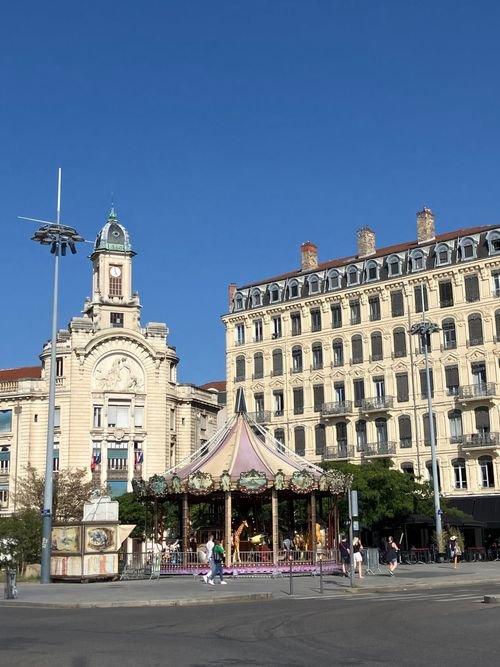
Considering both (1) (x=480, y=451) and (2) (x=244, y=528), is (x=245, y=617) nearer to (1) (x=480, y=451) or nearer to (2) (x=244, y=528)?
(2) (x=244, y=528)

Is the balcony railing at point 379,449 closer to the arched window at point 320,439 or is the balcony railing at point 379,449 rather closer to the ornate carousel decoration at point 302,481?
the arched window at point 320,439

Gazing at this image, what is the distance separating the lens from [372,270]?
206 feet

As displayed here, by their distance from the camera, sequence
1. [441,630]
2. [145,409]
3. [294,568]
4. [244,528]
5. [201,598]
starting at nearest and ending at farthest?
1. [441,630]
2. [201,598]
3. [294,568]
4. [244,528]
5. [145,409]

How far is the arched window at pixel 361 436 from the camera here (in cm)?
6075

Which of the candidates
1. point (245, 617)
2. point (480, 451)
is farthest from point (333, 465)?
point (245, 617)

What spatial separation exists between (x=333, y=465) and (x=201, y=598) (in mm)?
30216

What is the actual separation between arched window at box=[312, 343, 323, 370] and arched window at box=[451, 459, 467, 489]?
39.8ft

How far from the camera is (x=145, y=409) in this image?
68.2m

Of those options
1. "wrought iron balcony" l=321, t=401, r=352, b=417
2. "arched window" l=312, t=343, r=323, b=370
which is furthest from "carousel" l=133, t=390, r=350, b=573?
"arched window" l=312, t=343, r=323, b=370

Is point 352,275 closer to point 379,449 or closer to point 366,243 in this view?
point 366,243

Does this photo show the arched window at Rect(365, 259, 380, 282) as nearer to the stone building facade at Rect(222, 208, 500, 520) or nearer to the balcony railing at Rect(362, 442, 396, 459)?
the stone building facade at Rect(222, 208, 500, 520)

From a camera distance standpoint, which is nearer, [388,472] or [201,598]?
[201,598]

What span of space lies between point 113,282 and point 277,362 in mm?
15610

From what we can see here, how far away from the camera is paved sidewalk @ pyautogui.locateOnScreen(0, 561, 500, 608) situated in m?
22.2
